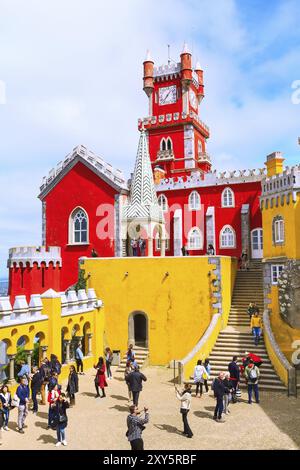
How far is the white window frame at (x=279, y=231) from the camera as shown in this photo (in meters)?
21.6

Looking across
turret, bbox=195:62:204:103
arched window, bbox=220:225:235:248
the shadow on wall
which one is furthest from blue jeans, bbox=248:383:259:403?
turret, bbox=195:62:204:103

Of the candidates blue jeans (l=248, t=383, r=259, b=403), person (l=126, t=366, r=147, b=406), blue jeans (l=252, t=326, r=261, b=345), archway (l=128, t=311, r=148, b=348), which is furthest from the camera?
archway (l=128, t=311, r=148, b=348)

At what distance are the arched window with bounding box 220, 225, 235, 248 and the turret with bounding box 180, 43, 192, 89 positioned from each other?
15.0 meters

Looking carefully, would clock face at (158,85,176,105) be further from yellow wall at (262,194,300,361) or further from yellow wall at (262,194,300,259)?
yellow wall at (262,194,300,361)

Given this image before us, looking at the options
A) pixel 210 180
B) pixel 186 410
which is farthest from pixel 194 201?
pixel 186 410

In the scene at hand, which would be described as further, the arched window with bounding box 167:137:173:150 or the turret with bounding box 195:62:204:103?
the turret with bounding box 195:62:204:103

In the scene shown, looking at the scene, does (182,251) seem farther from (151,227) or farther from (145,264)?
(145,264)

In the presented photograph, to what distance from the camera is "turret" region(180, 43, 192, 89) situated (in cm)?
3865

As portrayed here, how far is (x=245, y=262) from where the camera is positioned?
2898 centimetres

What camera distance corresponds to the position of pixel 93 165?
29.1m

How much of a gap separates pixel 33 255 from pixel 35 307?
1231 cm

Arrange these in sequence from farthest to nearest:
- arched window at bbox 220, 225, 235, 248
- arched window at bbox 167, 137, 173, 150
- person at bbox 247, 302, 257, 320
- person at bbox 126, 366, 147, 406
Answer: arched window at bbox 167, 137, 173, 150
arched window at bbox 220, 225, 235, 248
person at bbox 247, 302, 257, 320
person at bbox 126, 366, 147, 406

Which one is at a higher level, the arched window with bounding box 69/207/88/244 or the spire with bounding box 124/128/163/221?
the spire with bounding box 124/128/163/221
